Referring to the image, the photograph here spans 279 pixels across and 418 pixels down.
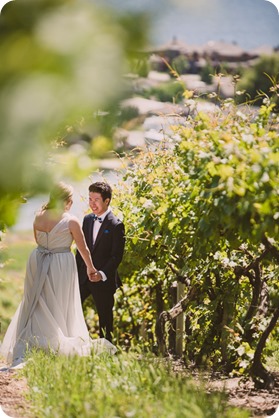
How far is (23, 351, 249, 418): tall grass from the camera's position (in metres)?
3.12

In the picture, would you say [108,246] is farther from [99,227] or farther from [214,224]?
[214,224]

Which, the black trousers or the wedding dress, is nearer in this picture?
the wedding dress

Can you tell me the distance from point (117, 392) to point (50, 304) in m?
1.71

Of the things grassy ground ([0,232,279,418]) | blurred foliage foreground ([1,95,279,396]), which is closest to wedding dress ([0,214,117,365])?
blurred foliage foreground ([1,95,279,396])

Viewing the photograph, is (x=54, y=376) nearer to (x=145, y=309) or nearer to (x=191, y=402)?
(x=191, y=402)

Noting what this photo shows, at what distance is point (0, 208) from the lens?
75.7 inches

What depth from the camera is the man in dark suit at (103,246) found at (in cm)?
494

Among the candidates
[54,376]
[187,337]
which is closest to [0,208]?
[54,376]

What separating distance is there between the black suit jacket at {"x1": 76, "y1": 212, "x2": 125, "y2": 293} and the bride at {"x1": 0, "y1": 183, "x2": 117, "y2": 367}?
0.40 ft

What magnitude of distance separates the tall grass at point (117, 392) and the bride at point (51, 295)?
866mm

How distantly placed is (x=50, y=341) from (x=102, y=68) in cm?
346

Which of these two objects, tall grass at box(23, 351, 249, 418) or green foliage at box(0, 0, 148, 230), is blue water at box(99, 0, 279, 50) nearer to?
tall grass at box(23, 351, 249, 418)

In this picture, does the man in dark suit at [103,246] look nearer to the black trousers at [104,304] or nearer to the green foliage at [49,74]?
the black trousers at [104,304]

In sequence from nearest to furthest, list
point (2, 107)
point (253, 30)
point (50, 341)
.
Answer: point (2, 107)
point (253, 30)
point (50, 341)
